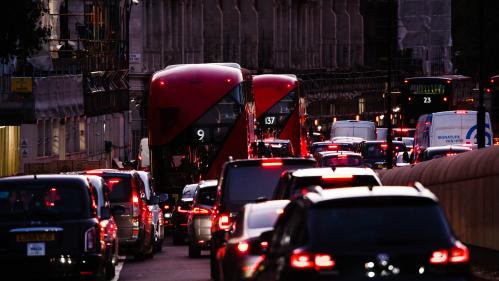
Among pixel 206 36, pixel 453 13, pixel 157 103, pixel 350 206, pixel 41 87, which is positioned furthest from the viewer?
pixel 453 13

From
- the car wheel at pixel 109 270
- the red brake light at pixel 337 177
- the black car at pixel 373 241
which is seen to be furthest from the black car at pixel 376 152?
the black car at pixel 373 241

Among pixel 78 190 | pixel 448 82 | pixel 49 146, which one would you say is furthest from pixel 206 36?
pixel 78 190

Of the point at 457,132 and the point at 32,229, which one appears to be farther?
the point at 457,132

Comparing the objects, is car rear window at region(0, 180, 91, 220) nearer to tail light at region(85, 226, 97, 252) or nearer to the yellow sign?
tail light at region(85, 226, 97, 252)

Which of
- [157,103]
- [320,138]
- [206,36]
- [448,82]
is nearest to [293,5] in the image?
[206,36]

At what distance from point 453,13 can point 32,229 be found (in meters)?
175

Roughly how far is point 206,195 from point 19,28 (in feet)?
15.7

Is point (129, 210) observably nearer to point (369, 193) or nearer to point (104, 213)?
point (104, 213)

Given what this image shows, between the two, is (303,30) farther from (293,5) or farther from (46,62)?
(46,62)

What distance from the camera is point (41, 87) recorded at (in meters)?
61.7

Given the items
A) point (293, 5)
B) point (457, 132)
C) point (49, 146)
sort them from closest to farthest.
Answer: point (457, 132) < point (49, 146) < point (293, 5)

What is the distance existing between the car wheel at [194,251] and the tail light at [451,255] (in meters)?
18.8

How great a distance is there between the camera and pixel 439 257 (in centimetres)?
1330

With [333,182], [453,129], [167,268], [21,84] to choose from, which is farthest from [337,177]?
[453,129]
